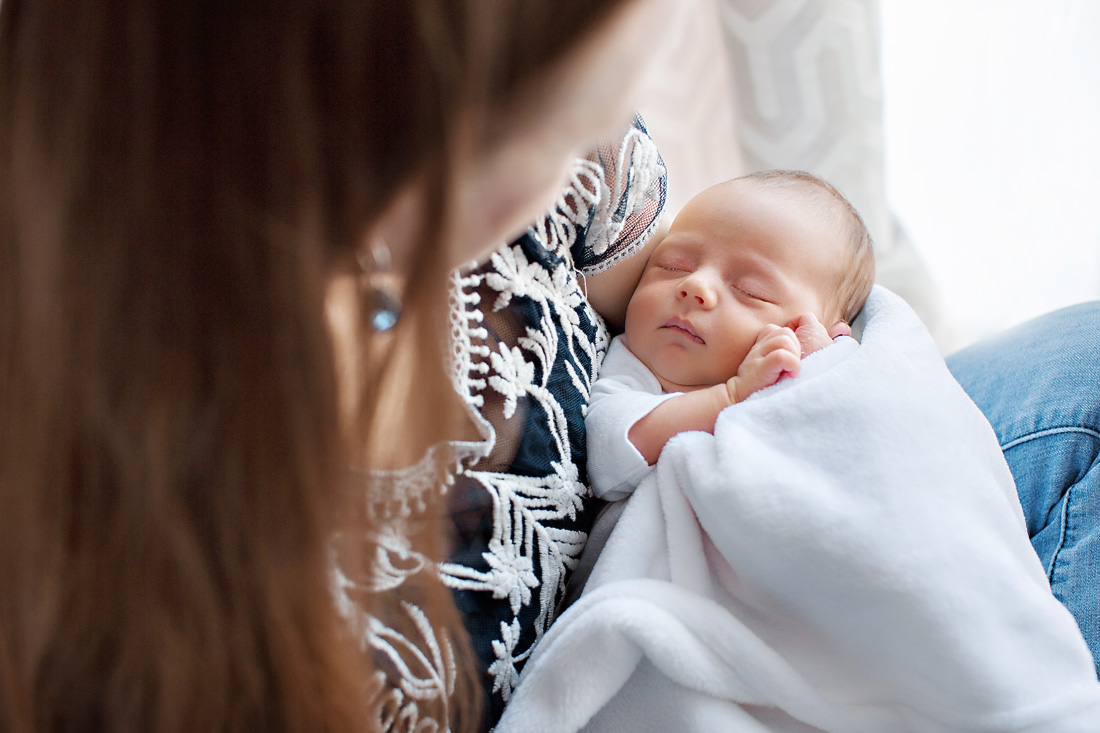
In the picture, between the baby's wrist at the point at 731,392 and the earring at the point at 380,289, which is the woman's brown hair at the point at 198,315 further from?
the baby's wrist at the point at 731,392

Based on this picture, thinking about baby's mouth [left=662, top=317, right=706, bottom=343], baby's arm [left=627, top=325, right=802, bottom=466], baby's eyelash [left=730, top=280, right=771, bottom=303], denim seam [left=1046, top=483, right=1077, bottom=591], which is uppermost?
baby's eyelash [left=730, top=280, right=771, bottom=303]

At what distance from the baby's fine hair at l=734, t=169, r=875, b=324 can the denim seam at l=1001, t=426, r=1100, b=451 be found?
23 cm

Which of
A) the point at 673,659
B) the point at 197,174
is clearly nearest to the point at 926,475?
the point at 673,659

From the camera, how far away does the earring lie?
0.45 metres

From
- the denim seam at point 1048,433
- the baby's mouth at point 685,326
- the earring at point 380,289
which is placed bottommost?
the denim seam at point 1048,433

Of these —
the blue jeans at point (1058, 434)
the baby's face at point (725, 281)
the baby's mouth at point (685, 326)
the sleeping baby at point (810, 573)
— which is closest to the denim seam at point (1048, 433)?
the blue jeans at point (1058, 434)

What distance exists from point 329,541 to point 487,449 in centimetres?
17

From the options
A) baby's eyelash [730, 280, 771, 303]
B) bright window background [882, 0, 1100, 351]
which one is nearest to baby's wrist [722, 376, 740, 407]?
baby's eyelash [730, 280, 771, 303]

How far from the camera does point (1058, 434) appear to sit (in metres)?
0.84

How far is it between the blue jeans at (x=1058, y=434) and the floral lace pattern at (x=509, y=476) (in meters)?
0.49

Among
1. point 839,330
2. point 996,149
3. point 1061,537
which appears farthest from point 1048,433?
point 996,149

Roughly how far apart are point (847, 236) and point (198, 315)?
78 centimetres

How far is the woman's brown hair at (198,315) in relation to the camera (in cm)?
39

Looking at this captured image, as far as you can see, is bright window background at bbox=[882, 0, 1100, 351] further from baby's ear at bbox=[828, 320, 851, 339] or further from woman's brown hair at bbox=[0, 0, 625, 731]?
woman's brown hair at bbox=[0, 0, 625, 731]
